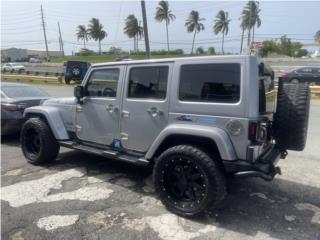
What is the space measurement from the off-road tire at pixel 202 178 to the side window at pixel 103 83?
141 centimetres

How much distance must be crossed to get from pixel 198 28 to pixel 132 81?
86.1 metres

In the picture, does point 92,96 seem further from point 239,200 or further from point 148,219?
point 239,200

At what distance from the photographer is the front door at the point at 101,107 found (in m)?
4.99

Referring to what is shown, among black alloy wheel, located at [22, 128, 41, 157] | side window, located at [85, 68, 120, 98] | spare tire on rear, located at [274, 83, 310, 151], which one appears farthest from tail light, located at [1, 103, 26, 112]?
spare tire on rear, located at [274, 83, 310, 151]

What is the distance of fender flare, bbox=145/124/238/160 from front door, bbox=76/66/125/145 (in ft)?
3.37

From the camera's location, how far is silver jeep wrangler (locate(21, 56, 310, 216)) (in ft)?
12.5

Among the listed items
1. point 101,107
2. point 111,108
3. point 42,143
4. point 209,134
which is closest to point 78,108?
point 101,107

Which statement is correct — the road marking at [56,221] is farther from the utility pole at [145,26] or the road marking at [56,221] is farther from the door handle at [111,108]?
the utility pole at [145,26]

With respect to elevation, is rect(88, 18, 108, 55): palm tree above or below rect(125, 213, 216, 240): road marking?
above

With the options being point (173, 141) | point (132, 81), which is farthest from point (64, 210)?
point (132, 81)

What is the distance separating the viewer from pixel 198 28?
87.2 m

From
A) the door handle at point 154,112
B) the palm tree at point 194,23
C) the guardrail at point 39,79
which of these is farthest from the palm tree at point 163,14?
the door handle at point 154,112

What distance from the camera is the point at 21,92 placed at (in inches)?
324

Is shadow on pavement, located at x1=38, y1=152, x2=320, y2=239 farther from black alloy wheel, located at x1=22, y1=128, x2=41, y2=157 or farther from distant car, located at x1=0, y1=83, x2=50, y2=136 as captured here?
distant car, located at x1=0, y1=83, x2=50, y2=136
